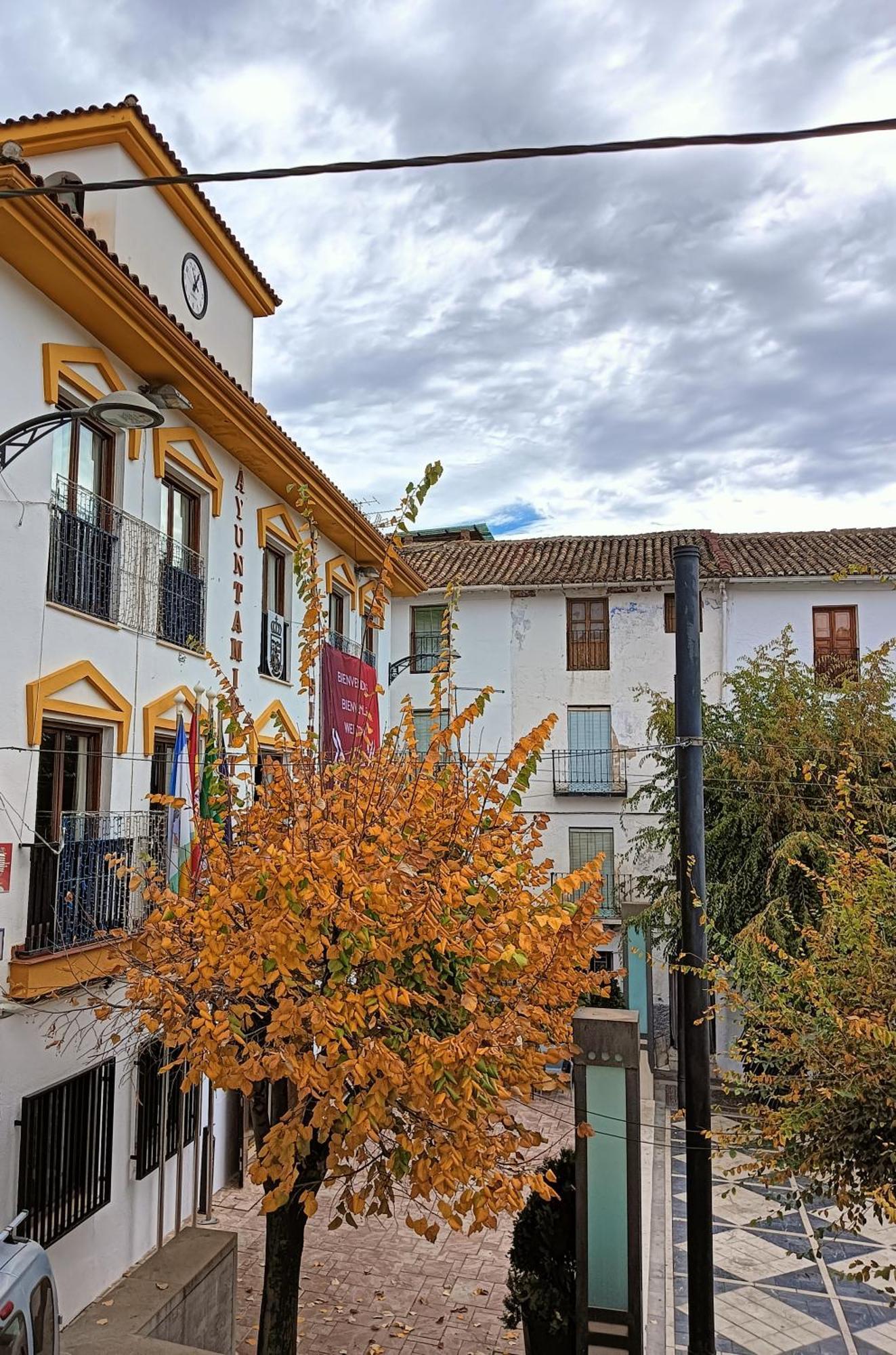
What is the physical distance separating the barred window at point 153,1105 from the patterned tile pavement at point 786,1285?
5.06m

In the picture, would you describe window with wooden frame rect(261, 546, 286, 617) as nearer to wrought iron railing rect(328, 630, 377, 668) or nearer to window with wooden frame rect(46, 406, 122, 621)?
wrought iron railing rect(328, 630, 377, 668)

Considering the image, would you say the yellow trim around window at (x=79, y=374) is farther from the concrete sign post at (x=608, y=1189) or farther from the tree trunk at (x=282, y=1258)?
the concrete sign post at (x=608, y=1189)

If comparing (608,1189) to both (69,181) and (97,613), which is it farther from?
(69,181)

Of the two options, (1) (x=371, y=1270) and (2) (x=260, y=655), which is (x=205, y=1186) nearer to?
(1) (x=371, y=1270)

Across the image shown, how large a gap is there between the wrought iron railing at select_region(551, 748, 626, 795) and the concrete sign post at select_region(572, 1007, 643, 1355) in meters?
14.5

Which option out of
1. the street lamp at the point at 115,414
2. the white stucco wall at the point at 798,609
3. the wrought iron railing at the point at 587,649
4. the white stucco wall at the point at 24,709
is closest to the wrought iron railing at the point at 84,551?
the white stucco wall at the point at 24,709

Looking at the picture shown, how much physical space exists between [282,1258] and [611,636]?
18.1 meters

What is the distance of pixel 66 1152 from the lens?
331 inches

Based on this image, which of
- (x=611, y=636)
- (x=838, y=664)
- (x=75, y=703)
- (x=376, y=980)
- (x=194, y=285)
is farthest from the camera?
(x=611, y=636)

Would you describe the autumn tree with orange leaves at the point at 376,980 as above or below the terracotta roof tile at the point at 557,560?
below

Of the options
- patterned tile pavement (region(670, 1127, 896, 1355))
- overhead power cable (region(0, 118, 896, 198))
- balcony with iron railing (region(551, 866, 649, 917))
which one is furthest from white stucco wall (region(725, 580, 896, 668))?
overhead power cable (region(0, 118, 896, 198))

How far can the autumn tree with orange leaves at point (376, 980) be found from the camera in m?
5.71

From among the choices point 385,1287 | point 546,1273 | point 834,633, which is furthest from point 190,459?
point 834,633

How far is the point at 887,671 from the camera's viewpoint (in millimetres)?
18047
